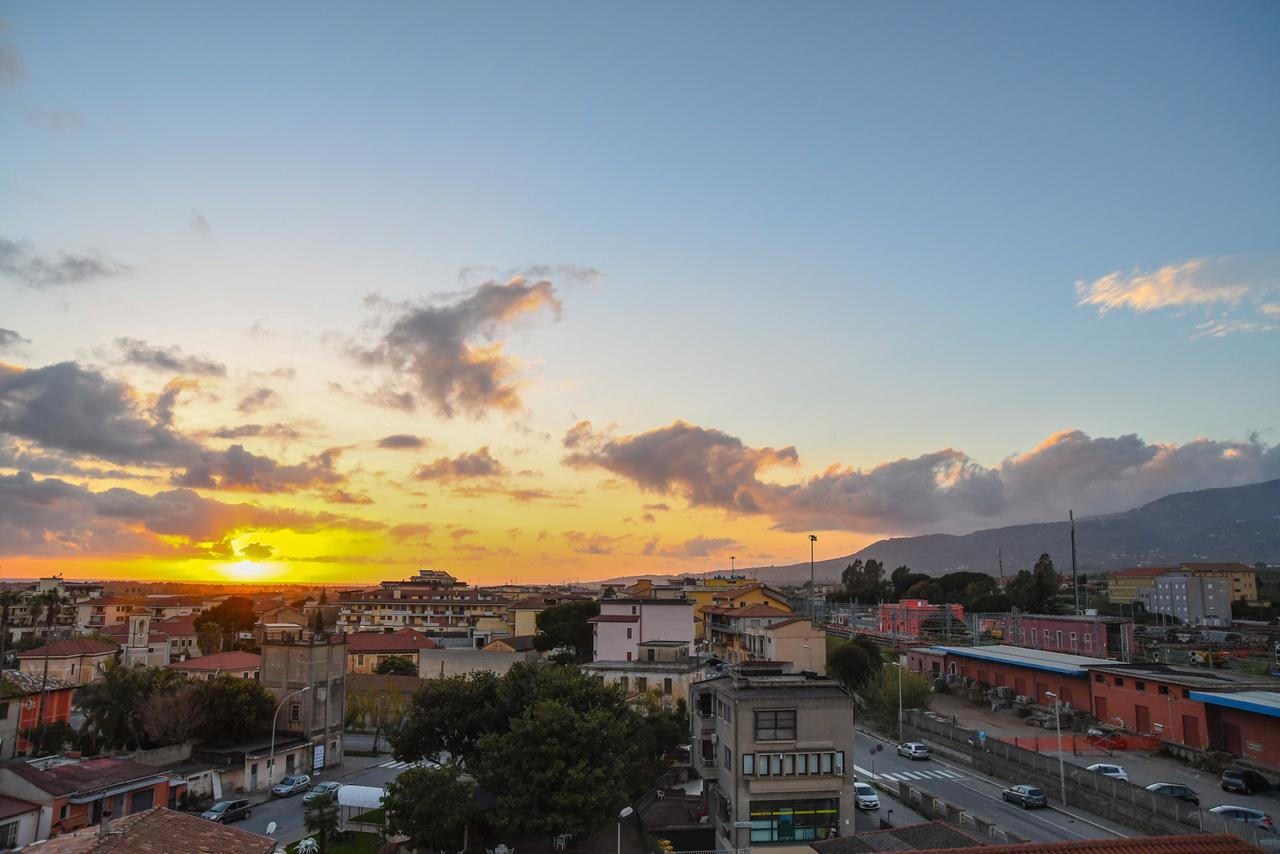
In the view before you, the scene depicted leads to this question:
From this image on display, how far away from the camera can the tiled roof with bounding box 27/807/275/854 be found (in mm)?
22609

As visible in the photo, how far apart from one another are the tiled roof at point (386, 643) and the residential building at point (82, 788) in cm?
4335

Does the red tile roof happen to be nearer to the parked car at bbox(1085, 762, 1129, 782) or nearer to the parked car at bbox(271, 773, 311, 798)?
the parked car at bbox(1085, 762, 1129, 782)

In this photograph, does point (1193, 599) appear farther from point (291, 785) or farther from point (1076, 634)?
point (291, 785)

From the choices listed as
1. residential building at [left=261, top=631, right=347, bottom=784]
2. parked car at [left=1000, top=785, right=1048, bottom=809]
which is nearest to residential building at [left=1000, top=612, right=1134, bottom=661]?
parked car at [left=1000, top=785, right=1048, bottom=809]

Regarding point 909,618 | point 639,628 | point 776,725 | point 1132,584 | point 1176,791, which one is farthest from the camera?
point 1132,584

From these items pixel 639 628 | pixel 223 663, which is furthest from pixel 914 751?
pixel 223 663

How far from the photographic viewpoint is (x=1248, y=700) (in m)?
44.0

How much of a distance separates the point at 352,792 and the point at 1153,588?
6647 inches

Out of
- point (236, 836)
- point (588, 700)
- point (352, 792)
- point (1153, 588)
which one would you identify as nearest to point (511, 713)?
point (588, 700)

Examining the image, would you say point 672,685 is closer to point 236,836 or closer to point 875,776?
point 875,776

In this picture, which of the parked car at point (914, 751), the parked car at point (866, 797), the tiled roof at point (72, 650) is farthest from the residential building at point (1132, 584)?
the tiled roof at point (72, 650)

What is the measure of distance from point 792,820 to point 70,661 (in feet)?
214

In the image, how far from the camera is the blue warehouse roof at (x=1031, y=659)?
6219cm

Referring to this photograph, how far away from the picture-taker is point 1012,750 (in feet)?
150
